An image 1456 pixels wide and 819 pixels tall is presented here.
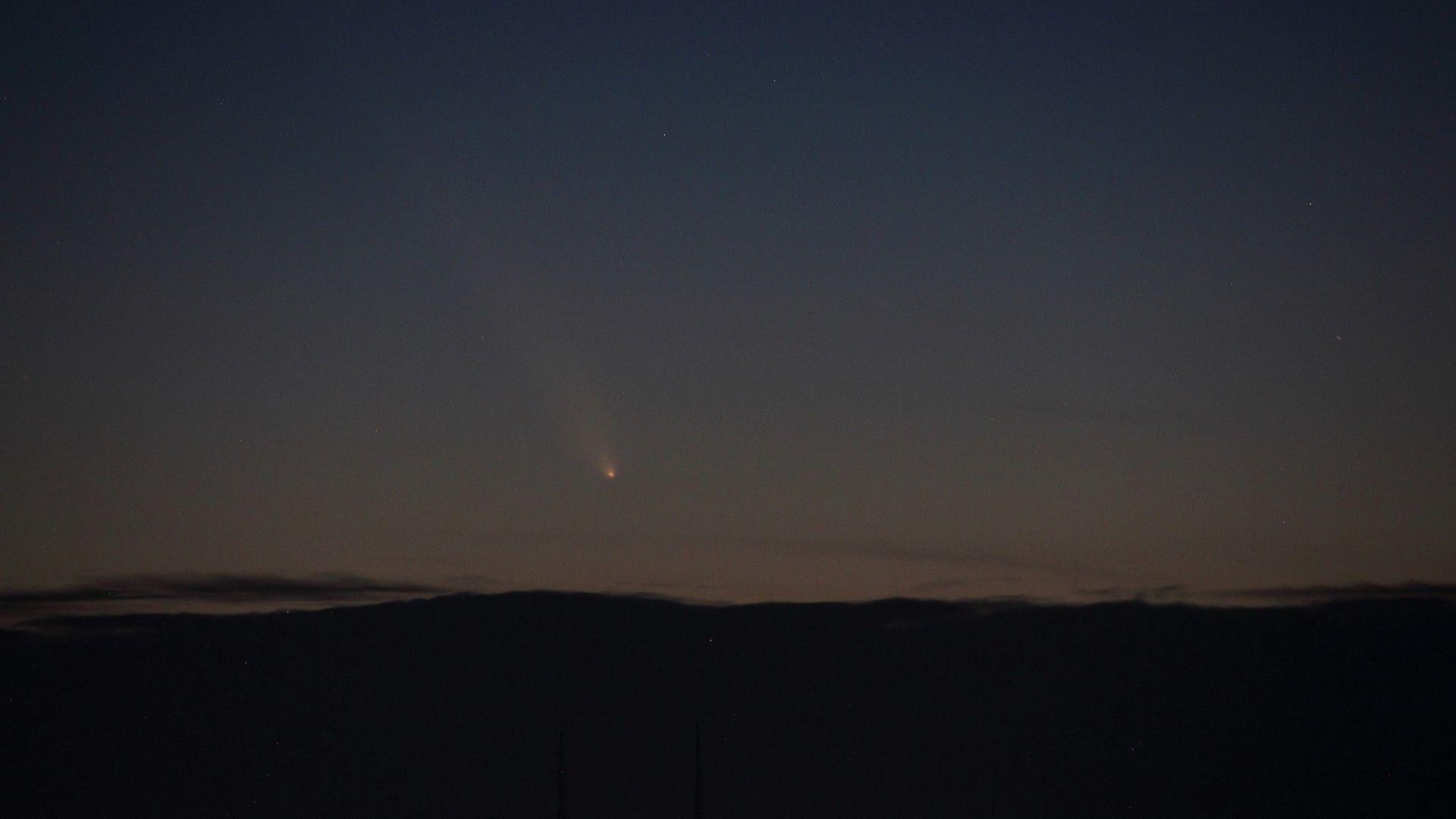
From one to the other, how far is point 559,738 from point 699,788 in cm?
3049

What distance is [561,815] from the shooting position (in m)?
166

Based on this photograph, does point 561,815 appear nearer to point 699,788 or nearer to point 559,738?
point 559,738

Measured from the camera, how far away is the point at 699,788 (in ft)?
514

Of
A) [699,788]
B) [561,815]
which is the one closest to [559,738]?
[561,815]

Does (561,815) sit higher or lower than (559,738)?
lower

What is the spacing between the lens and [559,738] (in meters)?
167

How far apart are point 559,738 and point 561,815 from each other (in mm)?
15096

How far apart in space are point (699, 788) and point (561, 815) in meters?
30.7
